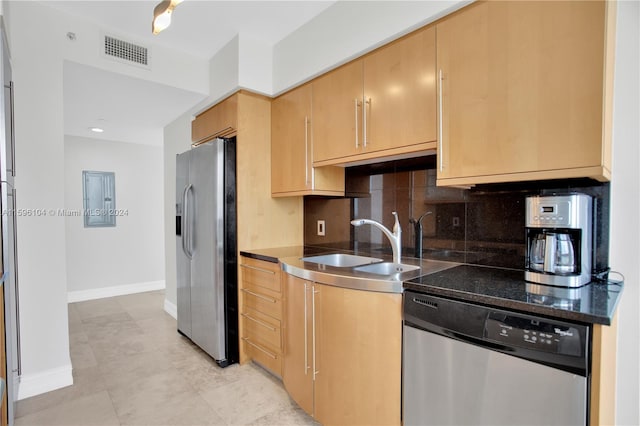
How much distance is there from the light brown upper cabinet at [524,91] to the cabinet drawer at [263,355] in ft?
5.38

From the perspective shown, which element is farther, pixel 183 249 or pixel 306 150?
pixel 183 249

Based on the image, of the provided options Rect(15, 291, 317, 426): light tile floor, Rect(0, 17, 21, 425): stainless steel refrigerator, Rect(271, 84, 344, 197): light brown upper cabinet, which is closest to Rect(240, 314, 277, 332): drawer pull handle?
Rect(15, 291, 317, 426): light tile floor

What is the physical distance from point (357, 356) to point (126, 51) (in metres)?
2.67

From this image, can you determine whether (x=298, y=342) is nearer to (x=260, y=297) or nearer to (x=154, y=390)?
(x=260, y=297)

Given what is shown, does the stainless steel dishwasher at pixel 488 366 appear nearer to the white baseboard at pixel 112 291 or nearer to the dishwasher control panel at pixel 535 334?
the dishwasher control panel at pixel 535 334

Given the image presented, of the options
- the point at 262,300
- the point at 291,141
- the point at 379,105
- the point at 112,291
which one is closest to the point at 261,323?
the point at 262,300

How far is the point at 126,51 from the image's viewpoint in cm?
245

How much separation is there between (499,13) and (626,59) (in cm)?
57

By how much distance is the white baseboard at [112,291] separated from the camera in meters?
4.45

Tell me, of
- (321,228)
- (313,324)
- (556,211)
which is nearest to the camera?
(556,211)

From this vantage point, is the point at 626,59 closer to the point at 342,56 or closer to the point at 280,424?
the point at 342,56

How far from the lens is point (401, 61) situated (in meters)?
1.79

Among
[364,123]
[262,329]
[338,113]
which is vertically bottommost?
[262,329]

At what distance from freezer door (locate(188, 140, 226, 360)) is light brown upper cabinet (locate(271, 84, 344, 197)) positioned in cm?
45
